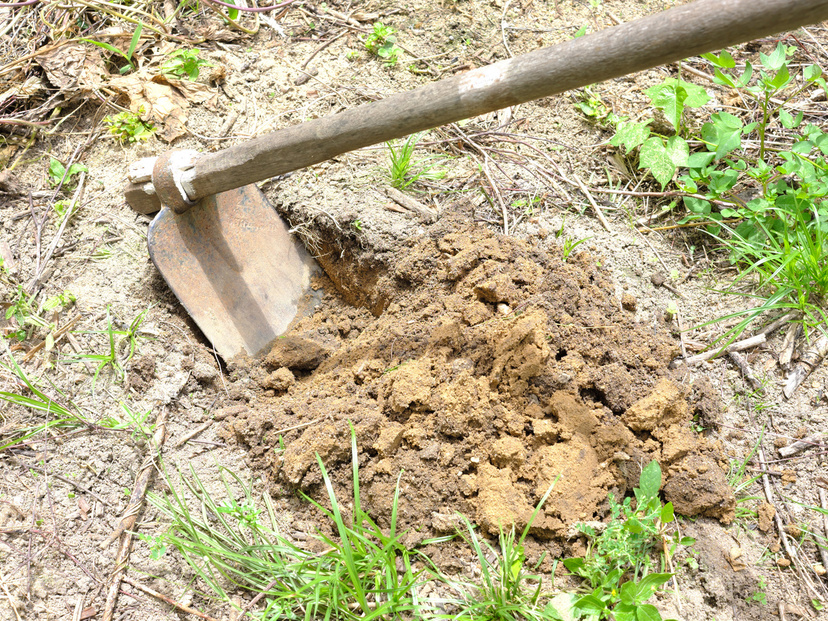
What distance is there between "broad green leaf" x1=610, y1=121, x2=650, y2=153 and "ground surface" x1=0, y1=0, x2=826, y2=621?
11cm

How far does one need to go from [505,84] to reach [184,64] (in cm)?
210

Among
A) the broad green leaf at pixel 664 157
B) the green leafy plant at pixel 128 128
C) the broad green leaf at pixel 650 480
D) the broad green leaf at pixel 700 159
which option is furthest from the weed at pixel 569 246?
the green leafy plant at pixel 128 128

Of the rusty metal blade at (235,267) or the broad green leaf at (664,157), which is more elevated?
the rusty metal blade at (235,267)

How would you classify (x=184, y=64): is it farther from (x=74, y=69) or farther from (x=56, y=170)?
(x=56, y=170)

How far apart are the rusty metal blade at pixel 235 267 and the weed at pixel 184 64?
0.90 metres

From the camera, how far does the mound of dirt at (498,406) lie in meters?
1.76

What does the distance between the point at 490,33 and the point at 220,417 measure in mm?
2463

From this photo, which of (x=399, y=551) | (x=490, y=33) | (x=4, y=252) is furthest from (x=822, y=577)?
(x=4, y=252)

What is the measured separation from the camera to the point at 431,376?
77.0 inches

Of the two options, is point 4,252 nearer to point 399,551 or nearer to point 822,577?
point 399,551

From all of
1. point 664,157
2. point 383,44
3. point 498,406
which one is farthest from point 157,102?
point 664,157

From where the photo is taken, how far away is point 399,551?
176 centimetres

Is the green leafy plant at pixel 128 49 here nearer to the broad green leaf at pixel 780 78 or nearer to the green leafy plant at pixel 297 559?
Answer: the green leafy plant at pixel 297 559

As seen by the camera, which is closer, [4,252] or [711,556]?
[711,556]
